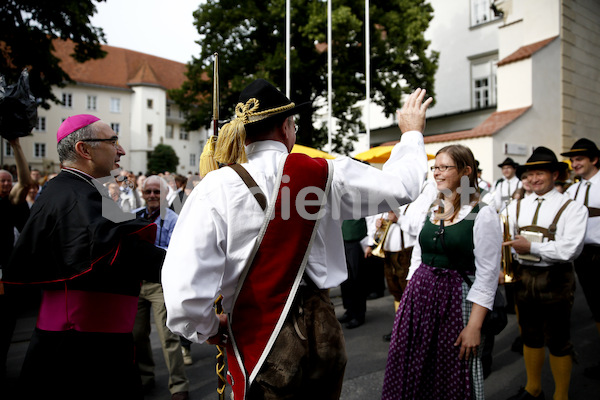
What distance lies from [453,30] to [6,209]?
2411cm

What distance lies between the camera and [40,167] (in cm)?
4306

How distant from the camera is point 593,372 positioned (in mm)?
4129

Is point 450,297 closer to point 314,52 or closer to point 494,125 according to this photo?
point 494,125

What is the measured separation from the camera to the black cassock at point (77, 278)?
1.99 m

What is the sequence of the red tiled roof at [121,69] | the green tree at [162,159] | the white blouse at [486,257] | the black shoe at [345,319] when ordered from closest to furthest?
the white blouse at [486,257], the black shoe at [345,319], the green tree at [162,159], the red tiled roof at [121,69]

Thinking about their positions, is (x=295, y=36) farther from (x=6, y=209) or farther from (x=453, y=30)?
(x=6, y=209)

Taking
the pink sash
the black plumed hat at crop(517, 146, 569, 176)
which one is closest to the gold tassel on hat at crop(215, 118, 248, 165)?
the pink sash

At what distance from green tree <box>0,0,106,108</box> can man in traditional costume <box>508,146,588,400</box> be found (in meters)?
16.3

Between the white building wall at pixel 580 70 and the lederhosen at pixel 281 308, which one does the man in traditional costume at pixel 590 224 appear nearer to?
the lederhosen at pixel 281 308

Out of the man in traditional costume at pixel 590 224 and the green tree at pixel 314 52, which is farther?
the green tree at pixel 314 52

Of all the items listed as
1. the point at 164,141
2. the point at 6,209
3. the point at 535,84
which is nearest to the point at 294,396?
the point at 6,209

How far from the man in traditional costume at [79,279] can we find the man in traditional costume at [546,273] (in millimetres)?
3049

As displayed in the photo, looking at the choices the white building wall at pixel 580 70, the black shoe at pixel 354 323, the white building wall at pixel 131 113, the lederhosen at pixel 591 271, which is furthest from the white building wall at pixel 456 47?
the white building wall at pixel 131 113

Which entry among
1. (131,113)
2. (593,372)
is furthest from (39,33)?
(131,113)
